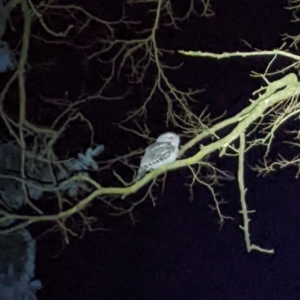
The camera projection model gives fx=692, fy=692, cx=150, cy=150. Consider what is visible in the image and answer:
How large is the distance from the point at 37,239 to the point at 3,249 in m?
0.11

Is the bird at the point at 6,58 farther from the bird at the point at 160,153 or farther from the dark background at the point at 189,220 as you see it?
the bird at the point at 160,153

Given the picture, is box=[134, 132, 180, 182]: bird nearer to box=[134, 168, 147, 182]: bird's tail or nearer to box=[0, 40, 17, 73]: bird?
box=[134, 168, 147, 182]: bird's tail

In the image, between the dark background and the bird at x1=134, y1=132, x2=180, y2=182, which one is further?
the dark background

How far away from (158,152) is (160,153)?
0.06ft

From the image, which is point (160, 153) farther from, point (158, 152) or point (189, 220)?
point (189, 220)

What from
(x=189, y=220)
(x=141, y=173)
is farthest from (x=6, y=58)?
(x=189, y=220)

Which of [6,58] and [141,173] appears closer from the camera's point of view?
[141,173]

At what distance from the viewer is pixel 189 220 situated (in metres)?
2.08

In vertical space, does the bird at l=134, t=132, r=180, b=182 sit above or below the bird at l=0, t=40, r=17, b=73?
below

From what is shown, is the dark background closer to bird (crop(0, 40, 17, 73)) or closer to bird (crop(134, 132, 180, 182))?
bird (crop(0, 40, 17, 73))

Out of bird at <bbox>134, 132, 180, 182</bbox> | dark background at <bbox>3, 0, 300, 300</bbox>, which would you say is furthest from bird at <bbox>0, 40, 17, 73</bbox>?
bird at <bbox>134, 132, 180, 182</bbox>

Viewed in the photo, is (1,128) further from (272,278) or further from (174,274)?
(272,278)

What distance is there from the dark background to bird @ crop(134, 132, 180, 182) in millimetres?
225

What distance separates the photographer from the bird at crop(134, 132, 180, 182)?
1.64 m
